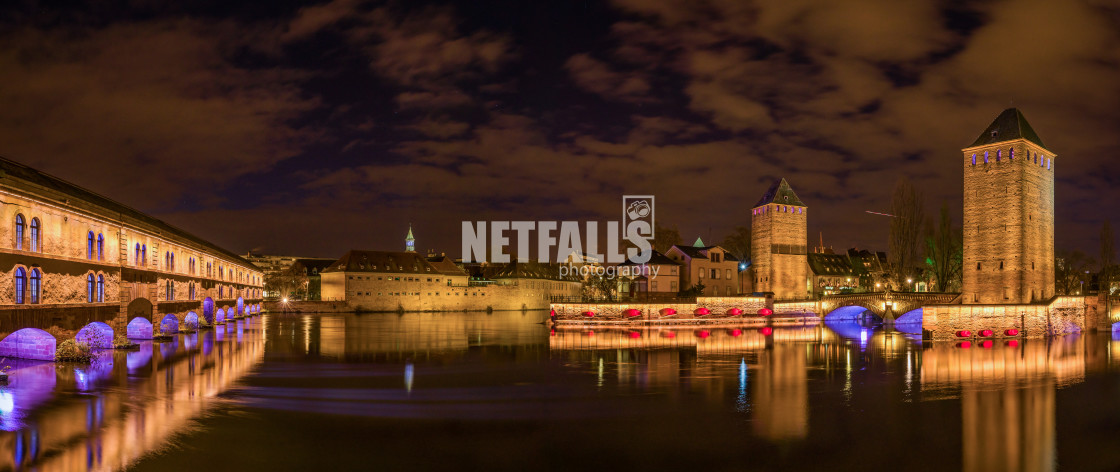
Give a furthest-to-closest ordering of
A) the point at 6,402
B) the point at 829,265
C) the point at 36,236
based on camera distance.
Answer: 1. the point at 829,265
2. the point at 36,236
3. the point at 6,402

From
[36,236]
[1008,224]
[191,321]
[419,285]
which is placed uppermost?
[1008,224]

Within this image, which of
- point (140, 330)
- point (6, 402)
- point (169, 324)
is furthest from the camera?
point (169, 324)

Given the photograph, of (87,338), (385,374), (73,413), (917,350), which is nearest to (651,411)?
(385,374)

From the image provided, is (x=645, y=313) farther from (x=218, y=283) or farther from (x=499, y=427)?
(x=499, y=427)

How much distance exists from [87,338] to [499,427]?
55.4 feet

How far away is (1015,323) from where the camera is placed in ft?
121

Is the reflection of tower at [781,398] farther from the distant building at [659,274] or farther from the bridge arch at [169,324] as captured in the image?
the distant building at [659,274]

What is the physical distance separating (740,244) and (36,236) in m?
71.1

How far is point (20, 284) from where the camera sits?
17359 millimetres

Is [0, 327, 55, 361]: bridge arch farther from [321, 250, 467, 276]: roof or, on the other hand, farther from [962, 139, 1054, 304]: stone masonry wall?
[321, 250, 467, 276]: roof

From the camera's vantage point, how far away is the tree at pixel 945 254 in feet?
172

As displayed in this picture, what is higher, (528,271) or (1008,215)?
(1008,215)

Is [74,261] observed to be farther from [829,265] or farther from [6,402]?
[829,265]

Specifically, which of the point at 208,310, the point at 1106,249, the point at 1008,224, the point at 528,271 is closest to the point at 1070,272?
the point at 1106,249
